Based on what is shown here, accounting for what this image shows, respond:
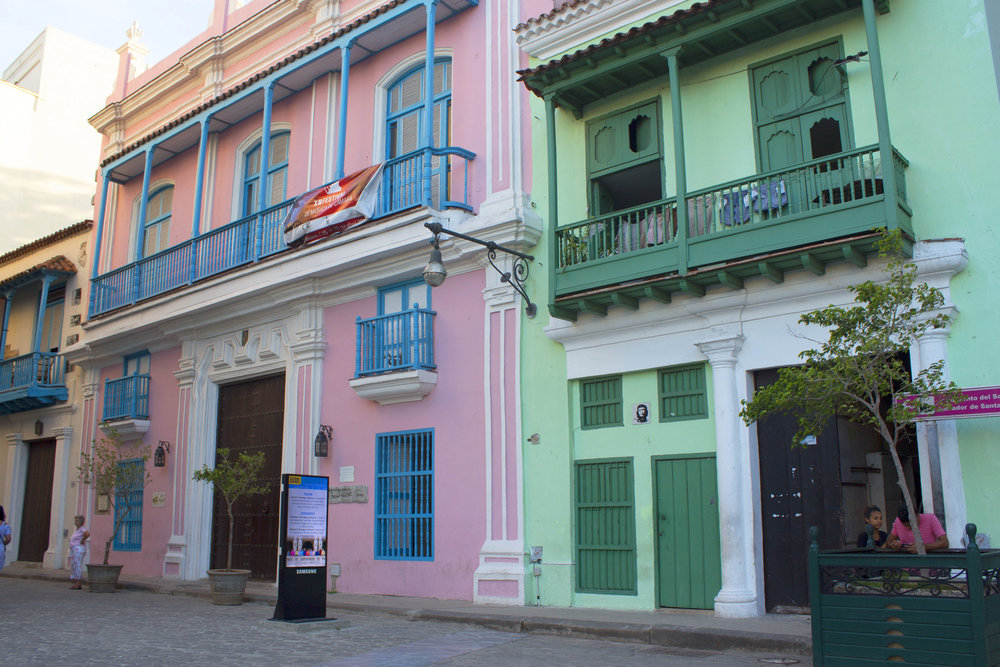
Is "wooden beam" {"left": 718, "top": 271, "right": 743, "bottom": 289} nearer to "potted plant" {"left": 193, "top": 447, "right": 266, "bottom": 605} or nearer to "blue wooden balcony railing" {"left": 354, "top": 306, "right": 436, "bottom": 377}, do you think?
"blue wooden balcony railing" {"left": 354, "top": 306, "right": 436, "bottom": 377}

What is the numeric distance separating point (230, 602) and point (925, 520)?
950 centimetres

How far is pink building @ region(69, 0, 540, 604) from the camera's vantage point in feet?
41.3

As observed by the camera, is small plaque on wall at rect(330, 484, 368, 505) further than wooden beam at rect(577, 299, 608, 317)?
Yes

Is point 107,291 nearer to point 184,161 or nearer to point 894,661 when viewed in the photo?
point 184,161

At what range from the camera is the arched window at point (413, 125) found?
13273 mm

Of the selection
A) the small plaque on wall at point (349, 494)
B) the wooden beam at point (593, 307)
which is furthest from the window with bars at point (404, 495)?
the wooden beam at point (593, 307)

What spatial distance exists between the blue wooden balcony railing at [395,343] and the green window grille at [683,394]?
3.73m

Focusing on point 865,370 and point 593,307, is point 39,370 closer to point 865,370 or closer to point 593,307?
point 593,307

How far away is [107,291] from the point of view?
62.1 ft

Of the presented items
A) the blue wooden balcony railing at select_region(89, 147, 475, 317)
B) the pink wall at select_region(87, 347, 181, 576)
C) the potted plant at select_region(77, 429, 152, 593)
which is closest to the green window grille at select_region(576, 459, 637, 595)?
the blue wooden balcony railing at select_region(89, 147, 475, 317)

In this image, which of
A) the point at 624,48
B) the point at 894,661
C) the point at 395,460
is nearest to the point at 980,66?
the point at 624,48

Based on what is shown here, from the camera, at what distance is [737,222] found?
10000 mm

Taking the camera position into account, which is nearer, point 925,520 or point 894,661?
point 894,661

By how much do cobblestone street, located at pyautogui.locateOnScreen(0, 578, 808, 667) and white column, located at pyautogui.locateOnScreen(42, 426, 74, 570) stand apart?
8.40m
